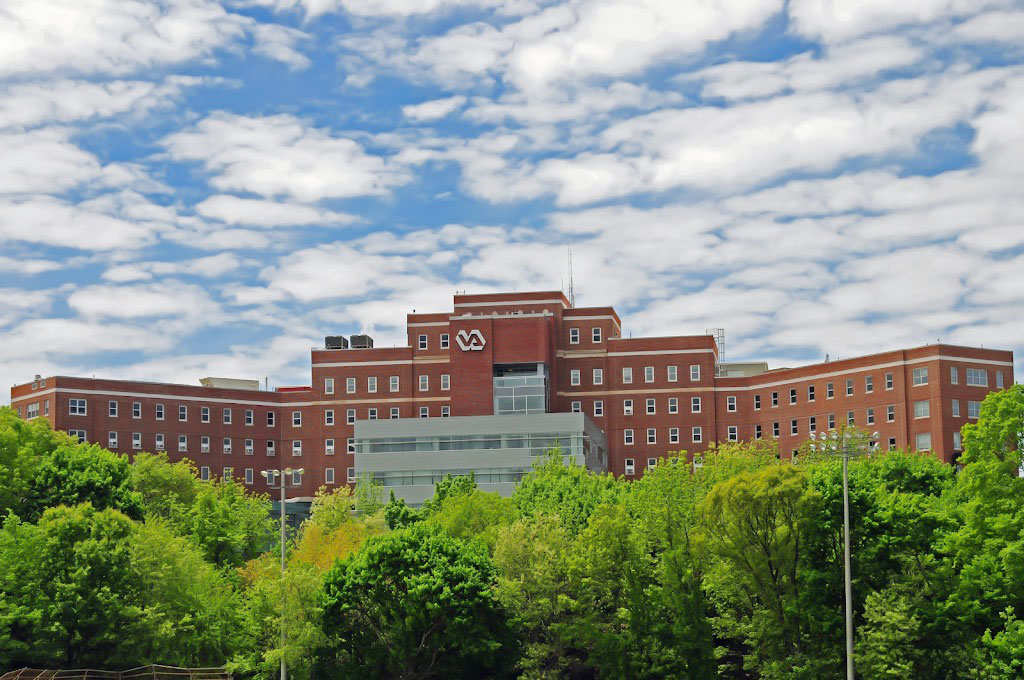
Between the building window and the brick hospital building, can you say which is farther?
the brick hospital building

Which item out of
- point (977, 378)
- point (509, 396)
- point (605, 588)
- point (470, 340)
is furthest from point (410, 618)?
point (977, 378)

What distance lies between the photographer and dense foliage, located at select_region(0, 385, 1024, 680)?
66.1m

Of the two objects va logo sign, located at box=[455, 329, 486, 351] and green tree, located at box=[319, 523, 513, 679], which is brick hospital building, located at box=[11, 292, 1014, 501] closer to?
va logo sign, located at box=[455, 329, 486, 351]

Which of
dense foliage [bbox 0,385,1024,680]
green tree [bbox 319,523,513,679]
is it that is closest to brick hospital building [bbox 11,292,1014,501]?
dense foliage [bbox 0,385,1024,680]

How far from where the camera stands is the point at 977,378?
142 m

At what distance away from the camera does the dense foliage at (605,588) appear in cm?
6606

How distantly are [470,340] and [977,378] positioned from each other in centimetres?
5019

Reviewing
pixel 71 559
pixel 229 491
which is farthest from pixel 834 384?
pixel 71 559

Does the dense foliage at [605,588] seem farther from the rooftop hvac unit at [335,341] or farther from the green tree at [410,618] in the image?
the rooftop hvac unit at [335,341]

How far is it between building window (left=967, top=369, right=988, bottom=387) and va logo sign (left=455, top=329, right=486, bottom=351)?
157ft

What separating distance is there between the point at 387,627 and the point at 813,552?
21927 mm

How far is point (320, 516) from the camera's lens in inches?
4072

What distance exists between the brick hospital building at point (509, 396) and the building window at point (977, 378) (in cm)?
20

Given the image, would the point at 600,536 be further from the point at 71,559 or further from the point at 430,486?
the point at 430,486
